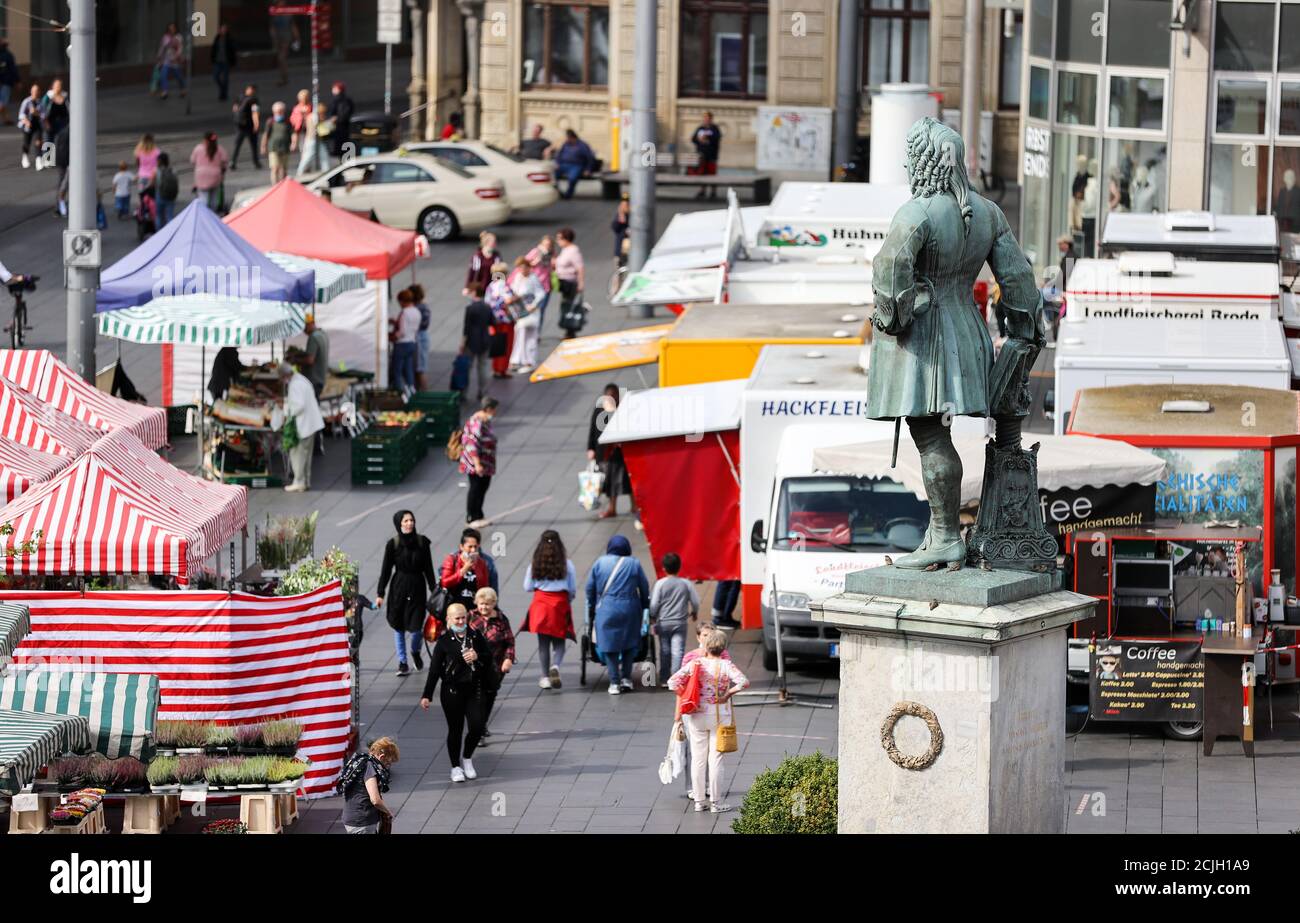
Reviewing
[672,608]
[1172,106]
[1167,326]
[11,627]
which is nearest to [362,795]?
[11,627]

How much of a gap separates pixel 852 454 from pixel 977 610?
8.20m

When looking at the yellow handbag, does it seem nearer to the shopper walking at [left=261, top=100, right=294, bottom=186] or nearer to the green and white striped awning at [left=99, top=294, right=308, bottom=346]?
the green and white striped awning at [left=99, top=294, right=308, bottom=346]

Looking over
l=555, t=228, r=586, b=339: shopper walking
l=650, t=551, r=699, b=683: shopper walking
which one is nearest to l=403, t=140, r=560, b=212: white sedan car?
l=555, t=228, r=586, b=339: shopper walking

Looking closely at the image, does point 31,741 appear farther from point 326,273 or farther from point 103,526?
point 326,273

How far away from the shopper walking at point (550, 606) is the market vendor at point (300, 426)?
7142 mm

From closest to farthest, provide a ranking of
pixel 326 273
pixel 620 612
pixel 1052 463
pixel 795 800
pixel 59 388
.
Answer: pixel 795 800 < pixel 1052 463 < pixel 620 612 < pixel 59 388 < pixel 326 273

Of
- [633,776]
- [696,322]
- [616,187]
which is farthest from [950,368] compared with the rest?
[616,187]

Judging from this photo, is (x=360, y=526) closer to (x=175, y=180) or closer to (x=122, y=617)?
(x=122, y=617)

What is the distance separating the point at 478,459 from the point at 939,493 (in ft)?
45.5

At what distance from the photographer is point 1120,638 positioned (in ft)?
61.7

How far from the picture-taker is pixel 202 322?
2667cm

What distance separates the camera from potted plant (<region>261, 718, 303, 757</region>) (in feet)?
54.5

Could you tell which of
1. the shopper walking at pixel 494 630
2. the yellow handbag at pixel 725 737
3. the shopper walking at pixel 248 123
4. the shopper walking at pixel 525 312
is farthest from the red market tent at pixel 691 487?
the shopper walking at pixel 248 123

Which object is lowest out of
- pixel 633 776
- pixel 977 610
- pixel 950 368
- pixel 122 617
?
pixel 633 776
